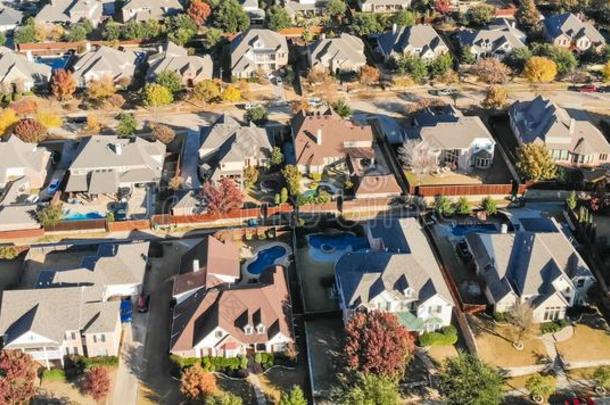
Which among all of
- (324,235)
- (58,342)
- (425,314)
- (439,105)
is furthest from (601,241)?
(58,342)

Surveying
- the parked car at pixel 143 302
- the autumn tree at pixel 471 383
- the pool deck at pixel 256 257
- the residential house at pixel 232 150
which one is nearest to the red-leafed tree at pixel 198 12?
the residential house at pixel 232 150

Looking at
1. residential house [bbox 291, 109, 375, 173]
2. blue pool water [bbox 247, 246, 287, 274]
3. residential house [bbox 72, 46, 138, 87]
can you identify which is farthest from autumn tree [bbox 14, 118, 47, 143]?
blue pool water [bbox 247, 246, 287, 274]

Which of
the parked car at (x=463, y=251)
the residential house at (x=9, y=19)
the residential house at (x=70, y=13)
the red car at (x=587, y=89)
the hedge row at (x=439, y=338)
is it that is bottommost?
the residential house at (x=9, y=19)

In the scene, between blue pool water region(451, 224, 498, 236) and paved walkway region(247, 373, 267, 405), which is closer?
paved walkway region(247, 373, 267, 405)

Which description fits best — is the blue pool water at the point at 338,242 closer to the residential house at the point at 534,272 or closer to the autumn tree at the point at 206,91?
the residential house at the point at 534,272

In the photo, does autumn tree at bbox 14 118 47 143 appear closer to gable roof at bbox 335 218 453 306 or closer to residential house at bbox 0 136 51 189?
residential house at bbox 0 136 51 189

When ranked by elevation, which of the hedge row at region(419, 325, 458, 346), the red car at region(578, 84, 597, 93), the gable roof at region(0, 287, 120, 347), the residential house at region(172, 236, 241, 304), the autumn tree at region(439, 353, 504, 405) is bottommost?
the red car at region(578, 84, 597, 93)

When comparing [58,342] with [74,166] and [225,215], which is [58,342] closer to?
[225,215]
